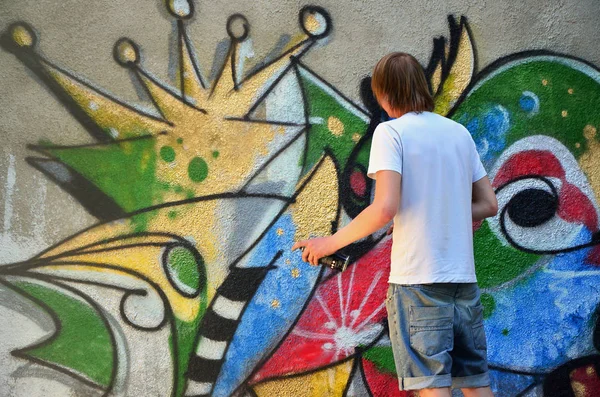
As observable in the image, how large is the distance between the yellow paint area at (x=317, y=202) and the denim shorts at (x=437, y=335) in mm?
850

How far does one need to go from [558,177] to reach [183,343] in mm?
1929

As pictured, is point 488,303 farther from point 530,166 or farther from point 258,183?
point 258,183

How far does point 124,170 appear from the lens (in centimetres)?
328

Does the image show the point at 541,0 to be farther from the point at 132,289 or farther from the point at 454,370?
the point at 132,289

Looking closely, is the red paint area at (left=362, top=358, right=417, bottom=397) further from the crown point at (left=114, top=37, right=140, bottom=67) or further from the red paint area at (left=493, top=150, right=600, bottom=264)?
the crown point at (left=114, top=37, right=140, bottom=67)

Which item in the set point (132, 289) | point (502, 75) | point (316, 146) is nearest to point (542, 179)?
point (502, 75)

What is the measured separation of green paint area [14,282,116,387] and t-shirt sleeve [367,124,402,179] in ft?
5.33

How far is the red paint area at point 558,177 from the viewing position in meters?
3.28

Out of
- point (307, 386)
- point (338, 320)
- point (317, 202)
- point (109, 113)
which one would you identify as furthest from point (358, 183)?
point (109, 113)

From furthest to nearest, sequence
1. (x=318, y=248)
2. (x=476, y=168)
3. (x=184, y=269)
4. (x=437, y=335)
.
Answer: (x=184, y=269) < (x=476, y=168) < (x=318, y=248) < (x=437, y=335)

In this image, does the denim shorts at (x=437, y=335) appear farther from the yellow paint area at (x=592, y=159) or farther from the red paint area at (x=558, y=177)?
the yellow paint area at (x=592, y=159)

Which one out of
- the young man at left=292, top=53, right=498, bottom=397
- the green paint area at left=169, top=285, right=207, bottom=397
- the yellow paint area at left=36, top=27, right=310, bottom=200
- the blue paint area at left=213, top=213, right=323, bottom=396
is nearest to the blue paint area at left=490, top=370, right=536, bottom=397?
the young man at left=292, top=53, right=498, bottom=397

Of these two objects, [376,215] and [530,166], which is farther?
[530,166]

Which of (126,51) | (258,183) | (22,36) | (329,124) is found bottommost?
(258,183)
